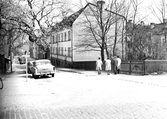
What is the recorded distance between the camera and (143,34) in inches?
1310

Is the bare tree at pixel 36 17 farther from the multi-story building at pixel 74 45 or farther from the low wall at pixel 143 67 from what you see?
the low wall at pixel 143 67

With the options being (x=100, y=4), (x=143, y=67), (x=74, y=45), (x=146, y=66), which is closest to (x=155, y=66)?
(x=146, y=66)

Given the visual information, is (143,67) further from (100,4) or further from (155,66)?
(100,4)

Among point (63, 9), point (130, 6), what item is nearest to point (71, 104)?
point (63, 9)

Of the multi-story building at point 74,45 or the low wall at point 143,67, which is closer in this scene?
the low wall at point 143,67

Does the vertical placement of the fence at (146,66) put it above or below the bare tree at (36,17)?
below

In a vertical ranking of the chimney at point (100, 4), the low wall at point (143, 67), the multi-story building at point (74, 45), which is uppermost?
the chimney at point (100, 4)

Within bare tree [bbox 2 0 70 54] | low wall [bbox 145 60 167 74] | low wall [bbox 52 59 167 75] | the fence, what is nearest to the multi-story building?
bare tree [bbox 2 0 70 54]

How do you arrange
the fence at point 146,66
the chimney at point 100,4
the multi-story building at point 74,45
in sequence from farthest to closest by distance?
the multi-story building at point 74,45, the chimney at point 100,4, the fence at point 146,66

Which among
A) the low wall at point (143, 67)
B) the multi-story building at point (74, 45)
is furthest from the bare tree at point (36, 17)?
the low wall at point (143, 67)

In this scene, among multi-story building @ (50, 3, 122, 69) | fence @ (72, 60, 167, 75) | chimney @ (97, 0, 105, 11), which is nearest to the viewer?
fence @ (72, 60, 167, 75)

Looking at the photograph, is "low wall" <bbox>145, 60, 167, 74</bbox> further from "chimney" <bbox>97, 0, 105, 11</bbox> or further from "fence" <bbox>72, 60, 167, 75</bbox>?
"chimney" <bbox>97, 0, 105, 11</bbox>

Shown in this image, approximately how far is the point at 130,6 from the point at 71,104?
1123 inches

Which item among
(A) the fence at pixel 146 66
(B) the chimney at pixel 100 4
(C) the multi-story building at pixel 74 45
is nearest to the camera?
(A) the fence at pixel 146 66
